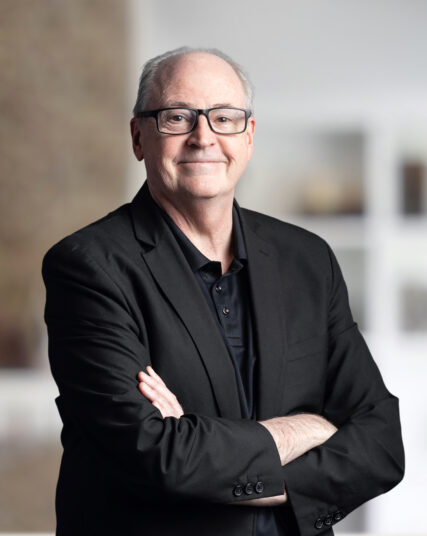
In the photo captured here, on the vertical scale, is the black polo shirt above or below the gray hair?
below

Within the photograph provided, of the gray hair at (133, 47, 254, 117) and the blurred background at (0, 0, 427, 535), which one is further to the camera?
the blurred background at (0, 0, 427, 535)

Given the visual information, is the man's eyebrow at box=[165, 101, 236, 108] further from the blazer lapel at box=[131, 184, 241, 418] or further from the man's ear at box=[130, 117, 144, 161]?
the blazer lapel at box=[131, 184, 241, 418]

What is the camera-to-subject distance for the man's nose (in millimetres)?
1728

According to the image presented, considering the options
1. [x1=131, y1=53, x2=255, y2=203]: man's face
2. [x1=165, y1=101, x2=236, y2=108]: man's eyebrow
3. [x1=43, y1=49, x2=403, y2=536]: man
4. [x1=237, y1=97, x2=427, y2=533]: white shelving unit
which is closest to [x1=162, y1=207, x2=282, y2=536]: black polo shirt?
[x1=43, y1=49, x2=403, y2=536]: man

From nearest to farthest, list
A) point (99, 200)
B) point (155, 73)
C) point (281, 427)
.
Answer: point (281, 427) → point (155, 73) → point (99, 200)

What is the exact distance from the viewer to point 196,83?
175 cm

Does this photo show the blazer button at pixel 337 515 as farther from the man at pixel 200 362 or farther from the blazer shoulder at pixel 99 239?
the blazer shoulder at pixel 99 239

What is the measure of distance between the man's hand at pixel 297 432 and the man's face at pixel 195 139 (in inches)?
18.6

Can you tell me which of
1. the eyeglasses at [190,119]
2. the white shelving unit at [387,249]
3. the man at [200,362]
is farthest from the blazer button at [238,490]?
the white shelving unit at [387,249]

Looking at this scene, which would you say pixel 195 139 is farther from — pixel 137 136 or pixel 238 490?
pixel 238 490

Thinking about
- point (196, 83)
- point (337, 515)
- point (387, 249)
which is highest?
point (196, 83)

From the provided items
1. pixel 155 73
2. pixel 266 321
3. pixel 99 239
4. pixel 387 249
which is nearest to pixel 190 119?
pixel 155 73

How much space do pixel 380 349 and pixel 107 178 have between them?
181 cm

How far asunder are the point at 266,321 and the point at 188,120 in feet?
A: 1.45
